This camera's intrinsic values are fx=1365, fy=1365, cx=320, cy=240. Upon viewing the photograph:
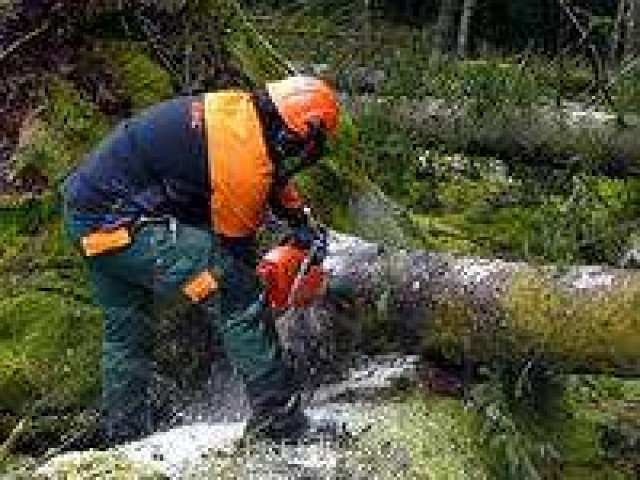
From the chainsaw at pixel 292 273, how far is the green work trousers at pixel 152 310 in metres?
0.09

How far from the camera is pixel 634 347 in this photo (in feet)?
14.3

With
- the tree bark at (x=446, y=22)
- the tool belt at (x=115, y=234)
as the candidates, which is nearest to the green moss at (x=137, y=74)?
the tool belt at (x=115, y=234)

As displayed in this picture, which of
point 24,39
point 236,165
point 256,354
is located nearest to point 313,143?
point 236,165

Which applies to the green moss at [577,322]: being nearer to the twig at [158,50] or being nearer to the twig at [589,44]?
the twig at [589,44]

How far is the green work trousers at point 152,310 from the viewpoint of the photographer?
Answer: 4430mm

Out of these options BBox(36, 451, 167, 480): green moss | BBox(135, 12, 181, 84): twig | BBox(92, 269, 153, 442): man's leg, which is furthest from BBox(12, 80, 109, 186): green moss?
BBox(36, 451, 167, 480): green moss

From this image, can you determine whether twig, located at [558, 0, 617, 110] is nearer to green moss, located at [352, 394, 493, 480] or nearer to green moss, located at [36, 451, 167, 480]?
green moss, located at [352, 394, 493, 480]

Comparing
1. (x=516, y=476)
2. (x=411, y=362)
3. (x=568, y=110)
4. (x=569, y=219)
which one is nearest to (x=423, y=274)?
(x=411, y=362)

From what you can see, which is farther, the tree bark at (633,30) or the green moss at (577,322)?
the tree bark at (633,30)

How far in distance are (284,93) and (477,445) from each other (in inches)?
53.6

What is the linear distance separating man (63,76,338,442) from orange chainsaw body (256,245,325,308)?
0.07 meters

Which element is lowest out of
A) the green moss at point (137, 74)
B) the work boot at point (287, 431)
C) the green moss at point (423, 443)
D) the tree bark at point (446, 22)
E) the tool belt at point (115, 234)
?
the tree bark at point (446, 22)

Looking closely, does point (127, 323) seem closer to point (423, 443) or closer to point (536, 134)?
point (423, 443)

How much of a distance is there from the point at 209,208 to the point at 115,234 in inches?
13.2
